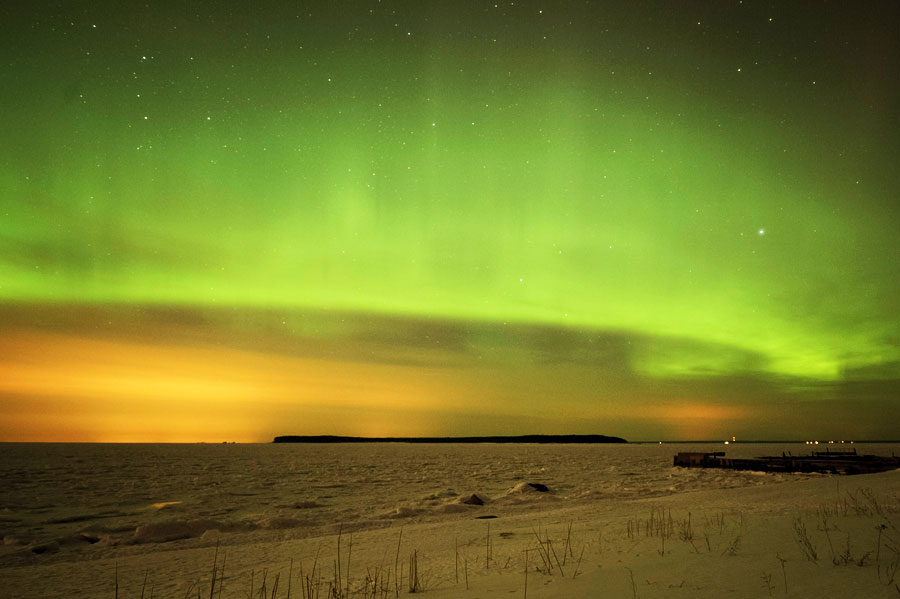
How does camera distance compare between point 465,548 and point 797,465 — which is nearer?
point 465,548

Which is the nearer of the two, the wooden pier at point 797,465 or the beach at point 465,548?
the beach at point 465,548

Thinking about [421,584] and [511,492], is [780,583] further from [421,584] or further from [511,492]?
[511,492]

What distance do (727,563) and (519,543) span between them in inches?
256

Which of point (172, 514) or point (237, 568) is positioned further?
point (172, 514)

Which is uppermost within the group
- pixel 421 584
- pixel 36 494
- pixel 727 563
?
pixel 727 563

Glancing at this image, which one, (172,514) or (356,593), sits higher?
(356,593)

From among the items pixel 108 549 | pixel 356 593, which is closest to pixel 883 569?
pixel 356 593

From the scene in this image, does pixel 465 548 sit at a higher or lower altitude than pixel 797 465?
higher

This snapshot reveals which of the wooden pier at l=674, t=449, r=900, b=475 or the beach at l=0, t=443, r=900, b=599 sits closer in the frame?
the beach at l=0, t=443, r=900, b=599

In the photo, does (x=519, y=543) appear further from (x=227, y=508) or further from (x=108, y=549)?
(x=227, y=508)

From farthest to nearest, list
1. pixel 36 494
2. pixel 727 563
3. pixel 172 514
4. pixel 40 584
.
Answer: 1. pixel 36 494
2. pixel 172 514
3. pixel 40 584
4. pixel 727 563

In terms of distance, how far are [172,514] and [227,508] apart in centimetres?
271

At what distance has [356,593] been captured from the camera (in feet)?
32.4

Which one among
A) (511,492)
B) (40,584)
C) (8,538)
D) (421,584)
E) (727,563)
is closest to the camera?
(727,563)
